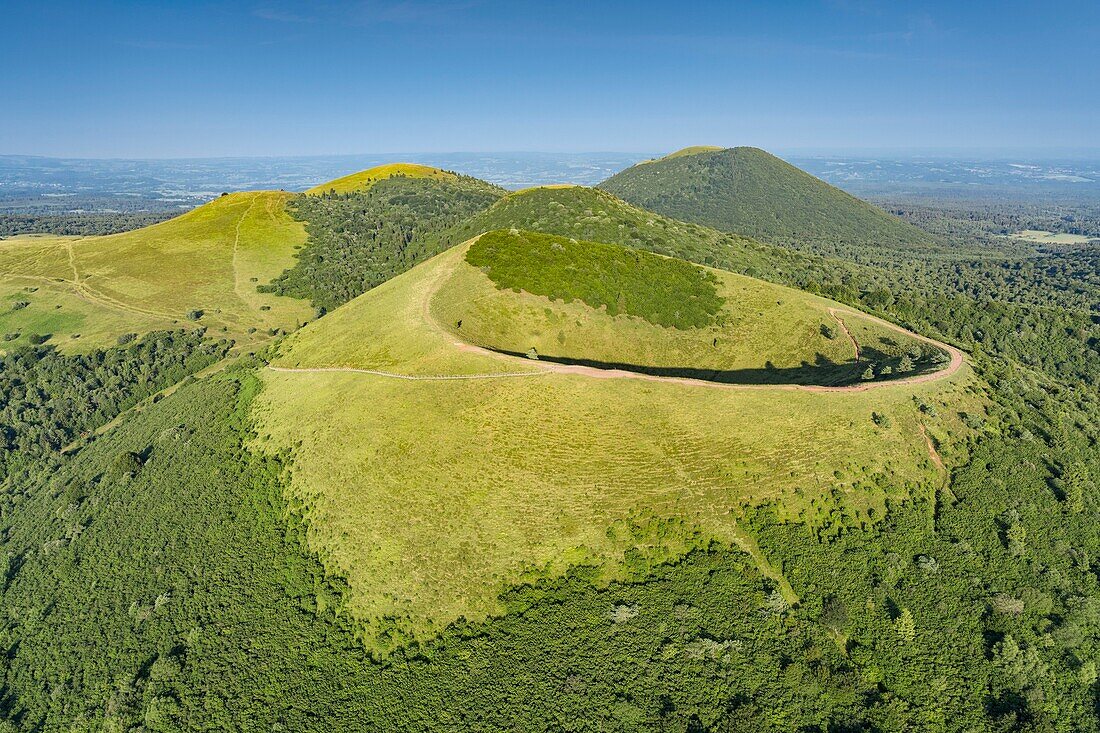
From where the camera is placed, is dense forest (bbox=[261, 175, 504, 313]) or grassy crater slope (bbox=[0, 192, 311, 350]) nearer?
grassy crater slope (bbox=[0, 192, 311, 350])

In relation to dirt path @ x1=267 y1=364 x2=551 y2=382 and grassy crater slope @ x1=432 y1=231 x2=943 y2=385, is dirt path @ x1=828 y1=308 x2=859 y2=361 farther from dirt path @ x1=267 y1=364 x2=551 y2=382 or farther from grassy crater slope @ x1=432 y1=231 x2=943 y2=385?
dirt path @ x1=267 y1=364 x2=551 y2=382

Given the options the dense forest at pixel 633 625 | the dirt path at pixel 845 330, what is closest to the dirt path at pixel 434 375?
the dense forest at pixel 633 625

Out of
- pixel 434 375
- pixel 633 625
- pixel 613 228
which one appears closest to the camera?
pixel 633 625

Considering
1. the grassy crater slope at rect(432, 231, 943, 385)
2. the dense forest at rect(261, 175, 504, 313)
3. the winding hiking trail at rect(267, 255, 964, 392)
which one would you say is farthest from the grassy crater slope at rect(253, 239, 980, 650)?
the dense forest at rect(261, 175, 504, 313)

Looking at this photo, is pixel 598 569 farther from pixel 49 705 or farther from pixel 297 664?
pixel 49 705

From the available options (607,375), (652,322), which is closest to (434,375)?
(607,375)

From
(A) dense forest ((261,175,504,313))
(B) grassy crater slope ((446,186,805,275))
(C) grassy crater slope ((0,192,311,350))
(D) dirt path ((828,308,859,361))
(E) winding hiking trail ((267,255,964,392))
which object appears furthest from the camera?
(A) dense forest ((261,175,504,313))

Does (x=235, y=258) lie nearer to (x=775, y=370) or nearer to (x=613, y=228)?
(x=613, y=228)
